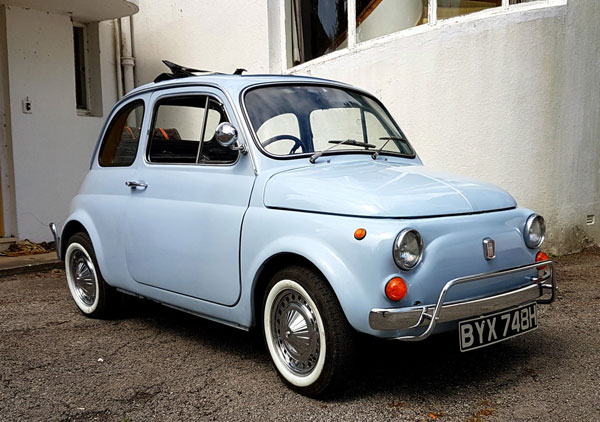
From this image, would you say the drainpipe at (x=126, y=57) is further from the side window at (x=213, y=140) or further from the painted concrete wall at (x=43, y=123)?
the side window at (x=213, y=140)

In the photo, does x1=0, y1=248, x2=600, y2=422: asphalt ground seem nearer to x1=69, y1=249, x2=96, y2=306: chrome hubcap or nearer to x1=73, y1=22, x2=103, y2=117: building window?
x1=69, y1=249, x2=96, y2=306: chrome hubcap

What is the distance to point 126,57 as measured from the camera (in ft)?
33.5

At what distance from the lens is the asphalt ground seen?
3.38 m

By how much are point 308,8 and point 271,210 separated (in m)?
5.94

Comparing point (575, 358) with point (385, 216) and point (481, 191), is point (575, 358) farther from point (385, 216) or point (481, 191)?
point (385, 216)

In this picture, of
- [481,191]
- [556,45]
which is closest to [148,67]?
[556,45]

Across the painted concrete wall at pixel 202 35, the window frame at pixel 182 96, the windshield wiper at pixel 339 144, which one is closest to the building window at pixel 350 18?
the painted concrete wall at pixel 202 35

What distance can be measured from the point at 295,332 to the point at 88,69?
7.69 metres

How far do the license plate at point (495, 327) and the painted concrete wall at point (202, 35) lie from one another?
628 cm

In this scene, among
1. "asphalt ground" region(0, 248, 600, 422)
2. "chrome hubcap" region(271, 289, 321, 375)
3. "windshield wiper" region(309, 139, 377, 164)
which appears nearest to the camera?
"asphalt ground" region(0, 248, 600, 422)

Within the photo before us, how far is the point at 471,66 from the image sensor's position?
7297mm

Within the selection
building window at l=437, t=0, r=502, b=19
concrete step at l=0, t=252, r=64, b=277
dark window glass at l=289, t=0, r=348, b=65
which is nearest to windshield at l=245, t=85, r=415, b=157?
building window at l=437, t=0, r=502, b=19

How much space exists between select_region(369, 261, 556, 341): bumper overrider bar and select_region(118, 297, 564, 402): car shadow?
33 cm

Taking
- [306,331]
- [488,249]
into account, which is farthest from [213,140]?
[488,249]
